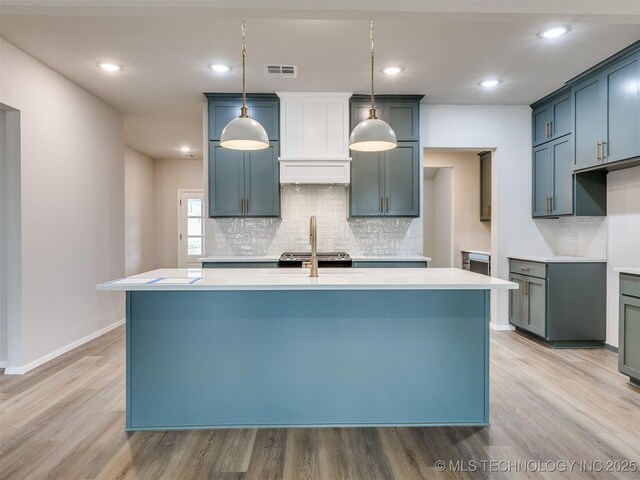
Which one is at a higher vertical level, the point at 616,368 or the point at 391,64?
the point at 391,64

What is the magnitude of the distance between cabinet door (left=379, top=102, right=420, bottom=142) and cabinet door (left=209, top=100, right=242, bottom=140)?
65.0 inches

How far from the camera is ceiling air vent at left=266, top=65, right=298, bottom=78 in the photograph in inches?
145

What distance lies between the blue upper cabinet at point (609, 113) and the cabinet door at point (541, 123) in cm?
47

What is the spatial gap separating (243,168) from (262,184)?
275 mm

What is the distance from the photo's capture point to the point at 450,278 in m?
2.37

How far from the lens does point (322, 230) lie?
484 centimetres

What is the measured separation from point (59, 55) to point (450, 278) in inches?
145

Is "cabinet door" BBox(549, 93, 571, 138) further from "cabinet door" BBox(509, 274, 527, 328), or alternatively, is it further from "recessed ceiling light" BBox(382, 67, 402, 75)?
"recessed ceiling light" BBox(382, 67, 402, 75)

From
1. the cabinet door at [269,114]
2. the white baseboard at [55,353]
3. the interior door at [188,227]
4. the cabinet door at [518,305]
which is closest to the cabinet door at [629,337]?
the cabinet door at [518,305]

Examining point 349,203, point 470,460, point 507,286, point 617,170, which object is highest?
point 617,170

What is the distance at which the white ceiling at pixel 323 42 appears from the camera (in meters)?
2.15

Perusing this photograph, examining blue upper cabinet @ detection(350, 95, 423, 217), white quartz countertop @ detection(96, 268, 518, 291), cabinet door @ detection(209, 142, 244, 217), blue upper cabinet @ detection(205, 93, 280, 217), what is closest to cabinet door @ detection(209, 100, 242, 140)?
blue upper cabinet @ detection(205, 93, 280, 217)

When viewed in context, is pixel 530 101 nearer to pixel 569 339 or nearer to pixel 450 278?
pixel 569 339

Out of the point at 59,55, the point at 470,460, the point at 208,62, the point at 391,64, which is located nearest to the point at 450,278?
the point at 470,460
